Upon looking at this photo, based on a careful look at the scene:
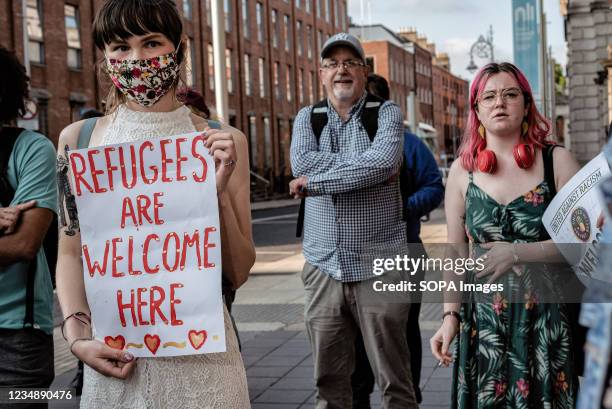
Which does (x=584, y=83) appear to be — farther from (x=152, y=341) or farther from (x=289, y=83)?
(x=152, y=341)

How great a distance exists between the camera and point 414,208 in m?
4.74

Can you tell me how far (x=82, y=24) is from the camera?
96.8 feet

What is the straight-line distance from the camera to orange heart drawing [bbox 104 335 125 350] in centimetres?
208

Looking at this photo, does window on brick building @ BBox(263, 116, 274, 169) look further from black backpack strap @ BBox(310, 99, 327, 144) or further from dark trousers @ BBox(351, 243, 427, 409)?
black backpack strap @ BBox(310, 99, 327, 144)

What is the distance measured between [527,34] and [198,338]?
28402mm

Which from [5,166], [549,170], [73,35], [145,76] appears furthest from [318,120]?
[73,35]

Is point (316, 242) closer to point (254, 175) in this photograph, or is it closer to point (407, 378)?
point (407, 378)

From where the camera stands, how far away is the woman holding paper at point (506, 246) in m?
2.85

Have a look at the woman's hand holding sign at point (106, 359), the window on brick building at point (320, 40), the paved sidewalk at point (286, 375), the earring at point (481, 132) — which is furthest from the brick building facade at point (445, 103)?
Answer: the woman's hand holding sign at point (106, 359)

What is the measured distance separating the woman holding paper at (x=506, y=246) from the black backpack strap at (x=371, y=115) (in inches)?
35.1

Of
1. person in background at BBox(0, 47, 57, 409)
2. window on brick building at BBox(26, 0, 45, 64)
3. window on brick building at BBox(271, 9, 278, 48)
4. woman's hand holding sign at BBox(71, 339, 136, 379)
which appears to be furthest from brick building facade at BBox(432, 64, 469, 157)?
woman's hand holding sign at BBox(71, 339, 136, 379)

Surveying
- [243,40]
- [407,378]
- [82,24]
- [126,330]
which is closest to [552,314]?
[407,378]

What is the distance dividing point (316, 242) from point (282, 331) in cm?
373

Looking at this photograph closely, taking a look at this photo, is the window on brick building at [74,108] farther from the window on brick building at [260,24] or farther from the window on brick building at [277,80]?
the window on brick building at [277,80]
